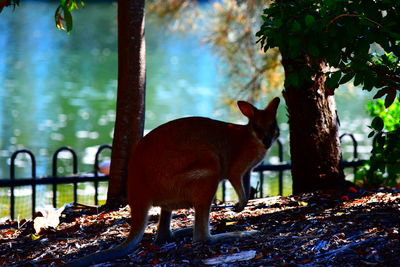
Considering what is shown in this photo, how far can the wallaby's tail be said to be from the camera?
4117mm

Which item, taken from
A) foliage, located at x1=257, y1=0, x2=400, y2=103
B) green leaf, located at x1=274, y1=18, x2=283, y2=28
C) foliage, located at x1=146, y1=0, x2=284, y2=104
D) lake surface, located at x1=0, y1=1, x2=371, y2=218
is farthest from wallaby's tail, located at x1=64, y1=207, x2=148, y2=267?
lake surface, located at x1=0, y1=1, x2=371, y2=218

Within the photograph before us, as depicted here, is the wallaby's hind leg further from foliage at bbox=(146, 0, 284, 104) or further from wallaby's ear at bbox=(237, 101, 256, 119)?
foliage at bbox=(146, 0, 284, 104)

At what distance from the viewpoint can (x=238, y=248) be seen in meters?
4.39

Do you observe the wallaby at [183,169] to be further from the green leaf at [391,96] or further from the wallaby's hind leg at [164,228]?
the green leaf at [391,96]

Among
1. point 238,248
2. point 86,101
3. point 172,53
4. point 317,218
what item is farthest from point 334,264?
point 172,53

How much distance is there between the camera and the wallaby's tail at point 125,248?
13.5ft

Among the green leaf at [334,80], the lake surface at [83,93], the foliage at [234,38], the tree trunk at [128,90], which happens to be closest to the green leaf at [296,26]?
the green leaf at [334,80]

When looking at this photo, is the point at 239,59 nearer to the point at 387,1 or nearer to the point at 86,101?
the point at 387,1

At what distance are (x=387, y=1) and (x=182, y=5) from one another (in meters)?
5.63

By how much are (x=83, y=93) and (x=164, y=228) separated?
58.7 ft

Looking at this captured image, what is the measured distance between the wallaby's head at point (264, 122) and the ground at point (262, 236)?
645mm

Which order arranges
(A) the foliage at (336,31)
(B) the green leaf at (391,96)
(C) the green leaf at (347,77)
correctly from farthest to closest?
(B) the green leaf at (391,96) → (C) the green leaf at (347,77) → (A) the foliage at (336,31)

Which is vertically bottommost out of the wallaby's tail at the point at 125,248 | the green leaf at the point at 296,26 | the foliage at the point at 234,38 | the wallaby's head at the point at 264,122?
the wallaby's tail at the point at 125,248

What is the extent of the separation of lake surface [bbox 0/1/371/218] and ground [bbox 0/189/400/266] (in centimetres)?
407
